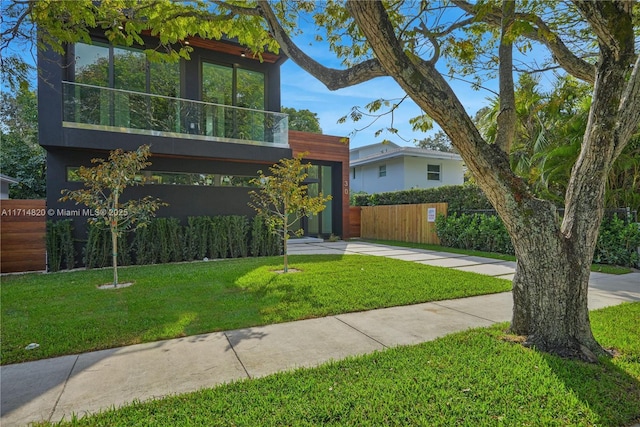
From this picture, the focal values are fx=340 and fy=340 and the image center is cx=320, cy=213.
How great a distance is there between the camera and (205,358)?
10.5 feet

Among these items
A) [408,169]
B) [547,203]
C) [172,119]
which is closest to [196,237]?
[172,119]

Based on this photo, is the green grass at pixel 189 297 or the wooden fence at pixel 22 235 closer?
the green grass at pixel 189 297

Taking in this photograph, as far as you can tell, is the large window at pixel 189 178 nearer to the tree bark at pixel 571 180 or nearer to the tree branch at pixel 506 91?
the tree bark at pixel 571 180

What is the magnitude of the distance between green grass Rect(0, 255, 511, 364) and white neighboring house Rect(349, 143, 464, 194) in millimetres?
12150

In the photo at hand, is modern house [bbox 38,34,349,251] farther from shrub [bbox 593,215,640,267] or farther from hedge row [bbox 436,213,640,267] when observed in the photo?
shrub [bbox 593,215,640,267]

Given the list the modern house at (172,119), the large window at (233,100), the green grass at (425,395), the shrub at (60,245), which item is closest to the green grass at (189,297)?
the shrub at (60,245)

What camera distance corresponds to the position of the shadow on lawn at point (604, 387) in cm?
226

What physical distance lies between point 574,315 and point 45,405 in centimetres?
441

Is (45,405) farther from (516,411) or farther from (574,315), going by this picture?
(574,315)

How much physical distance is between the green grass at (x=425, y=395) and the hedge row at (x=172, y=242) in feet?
23.3

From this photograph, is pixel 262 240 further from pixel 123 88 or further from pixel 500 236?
pixel 500 236

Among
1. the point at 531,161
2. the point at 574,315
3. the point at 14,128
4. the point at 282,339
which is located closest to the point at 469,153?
the point at 574,315

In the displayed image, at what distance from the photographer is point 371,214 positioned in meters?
16.8

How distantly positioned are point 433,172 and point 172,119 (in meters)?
15.6
